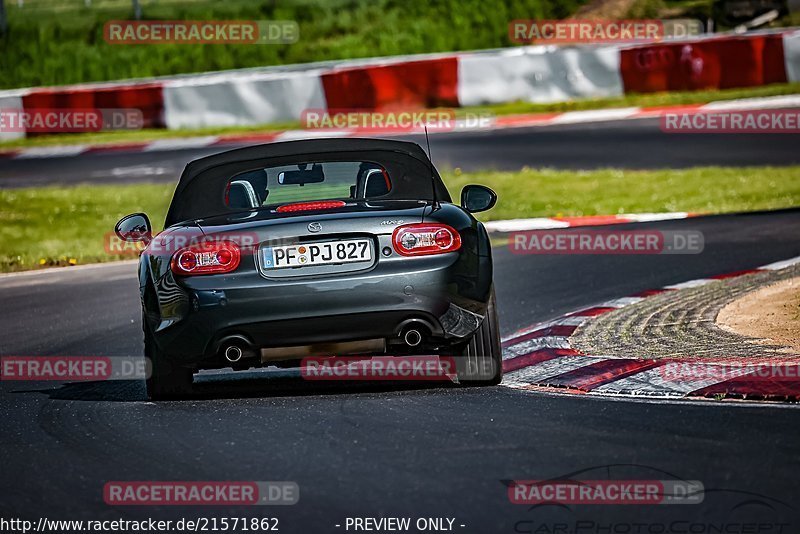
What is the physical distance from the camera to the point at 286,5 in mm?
36031

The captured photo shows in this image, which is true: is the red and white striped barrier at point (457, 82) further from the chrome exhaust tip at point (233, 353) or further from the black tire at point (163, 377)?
the chrome exhaust tip at point (233, 353)

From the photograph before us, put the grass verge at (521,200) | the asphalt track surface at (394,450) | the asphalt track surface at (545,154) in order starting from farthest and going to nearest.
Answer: the asphalt track surface at (545,154)
the grass verge at (521,200)
the asphalt track surface at (394,450)

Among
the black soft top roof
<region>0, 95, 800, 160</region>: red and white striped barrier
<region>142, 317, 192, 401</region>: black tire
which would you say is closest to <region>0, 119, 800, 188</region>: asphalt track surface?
<region>0, 95, 800, 160</region>: red and white striped barrier

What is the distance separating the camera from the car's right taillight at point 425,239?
281 inches

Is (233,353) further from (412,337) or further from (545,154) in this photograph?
(545,154)

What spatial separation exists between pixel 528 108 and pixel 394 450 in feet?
69.1

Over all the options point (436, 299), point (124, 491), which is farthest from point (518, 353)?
point (124, 491)

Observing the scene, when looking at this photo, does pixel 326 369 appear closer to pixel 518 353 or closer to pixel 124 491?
pixel 518 353

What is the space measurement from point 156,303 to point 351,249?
3.25 ft

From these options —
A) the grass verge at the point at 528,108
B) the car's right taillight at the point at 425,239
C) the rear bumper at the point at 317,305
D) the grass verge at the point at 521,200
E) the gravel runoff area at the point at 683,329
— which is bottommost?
the grass verge at the point at 528,108

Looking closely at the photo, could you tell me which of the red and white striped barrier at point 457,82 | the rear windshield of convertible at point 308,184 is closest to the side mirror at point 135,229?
the rear windshield of convertible at point 308,184

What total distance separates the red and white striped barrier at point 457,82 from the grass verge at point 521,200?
6.67m

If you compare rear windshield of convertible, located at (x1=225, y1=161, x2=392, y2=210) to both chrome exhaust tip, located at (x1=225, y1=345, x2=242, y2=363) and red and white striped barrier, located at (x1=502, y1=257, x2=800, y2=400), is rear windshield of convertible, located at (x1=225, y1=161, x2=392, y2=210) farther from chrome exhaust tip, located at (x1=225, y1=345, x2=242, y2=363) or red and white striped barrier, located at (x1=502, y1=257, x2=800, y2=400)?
red and white striped barrier, located at (x1=502, y1=257, x2=800, y2=400)

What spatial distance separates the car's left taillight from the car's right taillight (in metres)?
0.74
